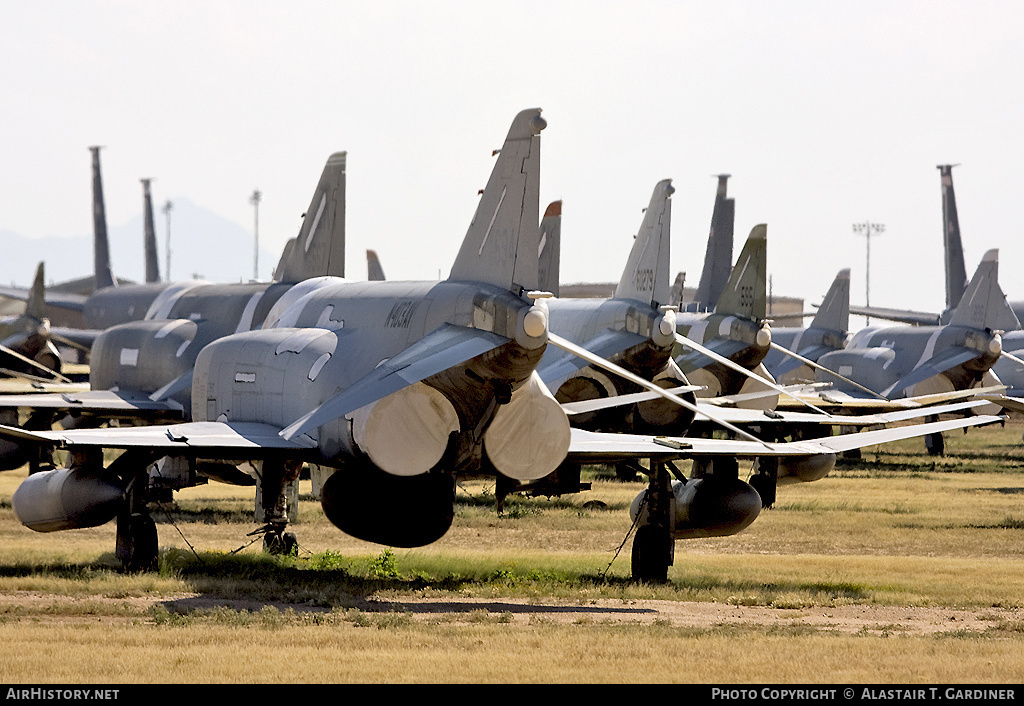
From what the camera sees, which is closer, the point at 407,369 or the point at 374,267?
the point at 407,369

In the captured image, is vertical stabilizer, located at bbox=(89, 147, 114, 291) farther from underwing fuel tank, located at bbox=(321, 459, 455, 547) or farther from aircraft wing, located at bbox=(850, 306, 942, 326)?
underwing fuel tank, located at bbox=(321, 459, 455, 547)

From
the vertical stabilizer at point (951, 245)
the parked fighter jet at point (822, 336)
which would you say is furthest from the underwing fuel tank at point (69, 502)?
the vertical stabilizer at point (951, 245)

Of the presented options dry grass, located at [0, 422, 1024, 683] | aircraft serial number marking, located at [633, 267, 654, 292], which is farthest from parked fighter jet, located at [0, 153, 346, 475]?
aircraft serial number marking, located at [633, 267, 654, 292]

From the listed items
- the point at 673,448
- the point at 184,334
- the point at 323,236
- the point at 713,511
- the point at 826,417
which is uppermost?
the point at 323,236

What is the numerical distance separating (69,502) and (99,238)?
59299mm

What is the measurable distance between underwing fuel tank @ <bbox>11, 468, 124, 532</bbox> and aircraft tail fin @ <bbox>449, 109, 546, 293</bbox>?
5.41 m

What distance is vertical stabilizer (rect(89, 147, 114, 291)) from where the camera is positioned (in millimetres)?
70562

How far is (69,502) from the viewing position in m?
17.5

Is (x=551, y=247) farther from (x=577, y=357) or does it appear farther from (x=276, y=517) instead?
(x=276, y=517)

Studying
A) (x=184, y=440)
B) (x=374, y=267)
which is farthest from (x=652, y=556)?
(x=374, y=267)

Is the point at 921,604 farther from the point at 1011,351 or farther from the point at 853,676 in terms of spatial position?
the point at 1011,351

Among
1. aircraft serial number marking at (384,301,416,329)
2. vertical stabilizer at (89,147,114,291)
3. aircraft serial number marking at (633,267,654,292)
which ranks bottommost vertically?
aircraft serial number marking at (384,301,416,329)
